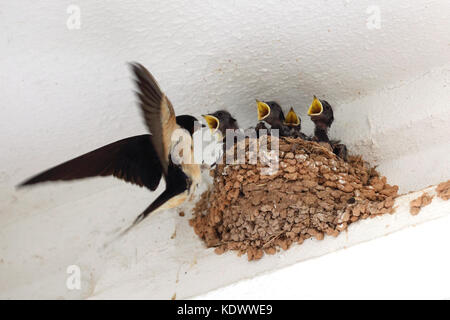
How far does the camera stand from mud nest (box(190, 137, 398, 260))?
1.90 metres

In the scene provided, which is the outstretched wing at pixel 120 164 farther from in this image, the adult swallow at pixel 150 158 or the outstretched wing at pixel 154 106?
the outstretched wing at pixel 154 106

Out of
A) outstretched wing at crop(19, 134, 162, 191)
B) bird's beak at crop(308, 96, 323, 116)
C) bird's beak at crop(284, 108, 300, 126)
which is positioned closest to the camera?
outstretched wing at crop(19, 134, 162, 191)

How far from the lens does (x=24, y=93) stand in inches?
80.5

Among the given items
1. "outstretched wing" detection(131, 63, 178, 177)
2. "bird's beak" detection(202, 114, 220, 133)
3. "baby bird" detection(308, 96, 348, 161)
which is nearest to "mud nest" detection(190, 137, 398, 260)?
"baby bird" detection(308, 96, 348, 161)

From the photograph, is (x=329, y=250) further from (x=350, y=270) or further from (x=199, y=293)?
(x=199, y=293)

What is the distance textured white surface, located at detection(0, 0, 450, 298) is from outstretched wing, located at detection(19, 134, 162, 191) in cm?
24

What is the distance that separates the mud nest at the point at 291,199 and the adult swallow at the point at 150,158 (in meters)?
0.17

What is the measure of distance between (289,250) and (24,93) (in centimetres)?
113

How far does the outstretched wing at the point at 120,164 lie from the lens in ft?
5.89

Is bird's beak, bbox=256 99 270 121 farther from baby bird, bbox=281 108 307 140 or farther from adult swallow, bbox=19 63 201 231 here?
adult swallow, bbox=19 63 201 231

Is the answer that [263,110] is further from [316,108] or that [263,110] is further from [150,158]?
[150,158]

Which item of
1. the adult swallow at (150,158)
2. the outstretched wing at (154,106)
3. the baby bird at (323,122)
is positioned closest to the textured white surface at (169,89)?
the baby bird at (323,122)
